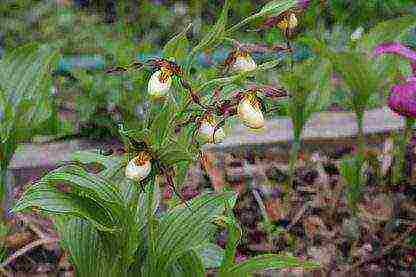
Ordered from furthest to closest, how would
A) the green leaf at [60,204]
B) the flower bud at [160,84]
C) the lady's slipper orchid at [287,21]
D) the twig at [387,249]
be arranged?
the twig at [387,249] → the lady's slipper orchid at [287,21] → the green leaf at [60,204] → the flower bud at [160,84]

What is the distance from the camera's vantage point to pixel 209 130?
3.93 ft

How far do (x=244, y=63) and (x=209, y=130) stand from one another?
154 mm

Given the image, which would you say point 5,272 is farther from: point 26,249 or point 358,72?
point 358,72

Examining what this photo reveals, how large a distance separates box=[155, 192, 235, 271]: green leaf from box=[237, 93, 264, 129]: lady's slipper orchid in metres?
0.25

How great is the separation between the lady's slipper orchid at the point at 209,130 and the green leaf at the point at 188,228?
8.5 inches

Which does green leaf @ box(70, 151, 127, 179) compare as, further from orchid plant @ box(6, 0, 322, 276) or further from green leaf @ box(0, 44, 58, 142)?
green leaf @ box(0, 44, 58, 142)

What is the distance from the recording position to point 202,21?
132 inches

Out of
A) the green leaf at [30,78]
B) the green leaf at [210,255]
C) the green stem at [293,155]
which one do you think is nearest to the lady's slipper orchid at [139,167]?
the green leaf at [210,255]

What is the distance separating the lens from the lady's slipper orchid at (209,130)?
1198 mm

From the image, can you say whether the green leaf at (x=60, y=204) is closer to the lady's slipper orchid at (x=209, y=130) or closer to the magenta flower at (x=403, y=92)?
the lady's slipper orchid at (x=209, y=130)

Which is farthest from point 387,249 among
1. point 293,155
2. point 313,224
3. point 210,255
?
point 210,255

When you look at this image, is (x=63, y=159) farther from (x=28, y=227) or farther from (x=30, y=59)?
(x=30, y=59)

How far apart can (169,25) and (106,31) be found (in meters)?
0.28

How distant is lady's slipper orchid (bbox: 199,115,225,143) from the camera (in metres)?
1.20
